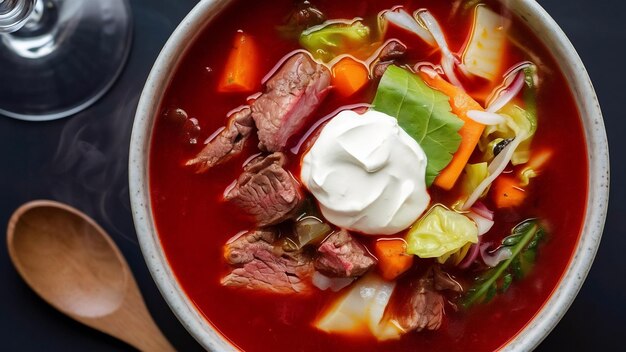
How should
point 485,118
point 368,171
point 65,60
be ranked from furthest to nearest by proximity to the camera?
point 65,60
point 485,118
point 368,171

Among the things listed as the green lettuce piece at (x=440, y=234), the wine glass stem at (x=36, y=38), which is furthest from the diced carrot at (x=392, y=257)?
the wine glass stem at (x=36, y=38)

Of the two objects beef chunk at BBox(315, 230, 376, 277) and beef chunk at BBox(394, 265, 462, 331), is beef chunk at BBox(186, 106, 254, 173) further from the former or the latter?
beef chunk at BBox(394, 265, 462, 331)

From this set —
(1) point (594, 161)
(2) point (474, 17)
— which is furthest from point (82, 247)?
(1) point (594, 161)

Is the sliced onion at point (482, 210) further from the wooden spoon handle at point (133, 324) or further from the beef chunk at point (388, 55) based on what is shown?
the wooden spoon handle at point (133, 324)

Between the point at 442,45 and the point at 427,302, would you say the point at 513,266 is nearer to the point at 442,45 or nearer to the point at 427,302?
the point at 427,302

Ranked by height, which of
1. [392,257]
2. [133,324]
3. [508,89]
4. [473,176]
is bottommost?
[133,324]

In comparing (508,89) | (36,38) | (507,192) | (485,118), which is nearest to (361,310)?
(507,192)

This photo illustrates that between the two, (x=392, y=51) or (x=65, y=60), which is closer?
(x=392, y=51)
